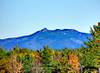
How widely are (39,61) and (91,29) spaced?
14.7 m

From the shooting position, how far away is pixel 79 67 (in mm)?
76000

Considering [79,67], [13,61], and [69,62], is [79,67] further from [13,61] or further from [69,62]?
[13,61]

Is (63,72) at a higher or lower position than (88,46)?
lower

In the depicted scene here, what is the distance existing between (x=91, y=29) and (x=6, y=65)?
19402mm

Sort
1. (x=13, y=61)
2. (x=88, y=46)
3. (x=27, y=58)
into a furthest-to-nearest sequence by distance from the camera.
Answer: (x=27, y=58) → (x=88, y=46) → (x=13, y=61)

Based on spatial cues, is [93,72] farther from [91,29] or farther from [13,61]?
[13,61]

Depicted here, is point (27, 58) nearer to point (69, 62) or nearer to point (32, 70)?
point (32, 70)

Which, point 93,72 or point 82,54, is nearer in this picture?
point 93,72

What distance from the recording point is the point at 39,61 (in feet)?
273

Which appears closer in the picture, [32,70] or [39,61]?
[32,70]

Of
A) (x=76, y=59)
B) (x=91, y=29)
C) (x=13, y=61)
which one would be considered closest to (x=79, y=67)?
(x=76, y=59)

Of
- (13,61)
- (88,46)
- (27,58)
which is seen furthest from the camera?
(27,58)

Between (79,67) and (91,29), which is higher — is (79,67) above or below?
below

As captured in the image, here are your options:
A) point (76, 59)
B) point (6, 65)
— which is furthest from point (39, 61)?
point (6, 65)
